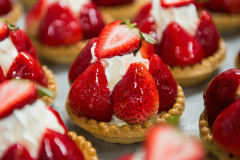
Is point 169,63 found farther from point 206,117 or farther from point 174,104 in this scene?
point 206,117

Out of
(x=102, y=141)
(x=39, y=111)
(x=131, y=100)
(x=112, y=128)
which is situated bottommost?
(x=102, y=141)

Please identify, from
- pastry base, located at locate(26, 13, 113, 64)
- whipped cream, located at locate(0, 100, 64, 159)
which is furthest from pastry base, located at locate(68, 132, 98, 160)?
pastry base, located at locate(26, 13, 113, 64)

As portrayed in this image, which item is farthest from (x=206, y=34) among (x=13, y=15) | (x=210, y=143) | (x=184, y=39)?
(x=13, y=15)

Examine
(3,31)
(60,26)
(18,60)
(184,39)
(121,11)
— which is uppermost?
(3,31)

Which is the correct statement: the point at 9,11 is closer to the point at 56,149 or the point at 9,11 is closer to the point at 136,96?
the point at 136,96

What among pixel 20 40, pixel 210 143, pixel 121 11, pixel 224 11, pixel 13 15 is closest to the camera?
pixel 210 143

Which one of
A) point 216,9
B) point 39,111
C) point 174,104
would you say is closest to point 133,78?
point 174,104
